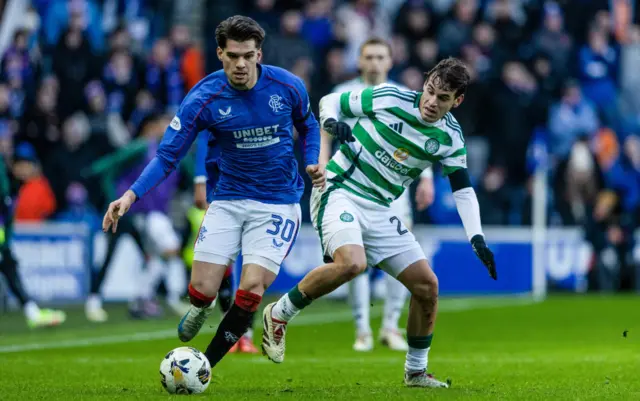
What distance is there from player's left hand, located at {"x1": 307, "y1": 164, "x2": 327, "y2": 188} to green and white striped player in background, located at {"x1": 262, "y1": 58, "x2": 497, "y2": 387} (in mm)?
190

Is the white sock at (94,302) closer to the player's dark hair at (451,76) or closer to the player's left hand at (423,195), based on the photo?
the player's left hand at (423,195)

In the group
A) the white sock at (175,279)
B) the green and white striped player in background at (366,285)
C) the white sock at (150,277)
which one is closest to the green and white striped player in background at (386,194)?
the green and white striped player in background at (366,285)

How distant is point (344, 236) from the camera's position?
820 cm

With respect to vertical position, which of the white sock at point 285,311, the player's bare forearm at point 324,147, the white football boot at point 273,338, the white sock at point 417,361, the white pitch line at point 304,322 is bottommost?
the white pitch line at point 304,322

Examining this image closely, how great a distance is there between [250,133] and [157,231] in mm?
7874

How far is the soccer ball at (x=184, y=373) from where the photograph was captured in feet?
24.8

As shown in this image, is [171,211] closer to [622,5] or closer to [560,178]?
[560,178]

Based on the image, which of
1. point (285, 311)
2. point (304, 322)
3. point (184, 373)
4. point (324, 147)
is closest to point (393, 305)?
point (304, 322)

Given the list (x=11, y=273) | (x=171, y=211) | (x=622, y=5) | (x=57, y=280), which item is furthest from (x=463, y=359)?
(x=622, y=5)

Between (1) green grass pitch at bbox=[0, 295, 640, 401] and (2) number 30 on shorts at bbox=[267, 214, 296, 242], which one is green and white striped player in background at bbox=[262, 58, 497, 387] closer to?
(2) number 30 on shorts at bbox=[267, 214, 296, 242]

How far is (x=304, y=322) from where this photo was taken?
15.2 m

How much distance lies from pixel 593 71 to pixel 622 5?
7.16ft

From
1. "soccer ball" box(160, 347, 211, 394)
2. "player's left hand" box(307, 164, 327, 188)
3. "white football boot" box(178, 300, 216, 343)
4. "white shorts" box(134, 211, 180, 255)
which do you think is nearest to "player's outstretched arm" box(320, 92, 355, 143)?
"player's left hand" box(307, 164, 327, 188)

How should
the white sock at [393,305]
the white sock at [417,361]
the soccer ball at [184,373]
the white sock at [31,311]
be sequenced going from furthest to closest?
the white sock at [31,311], the white sock at [393,305], the white sock at [417,361], the soccer ball at [184,373]
